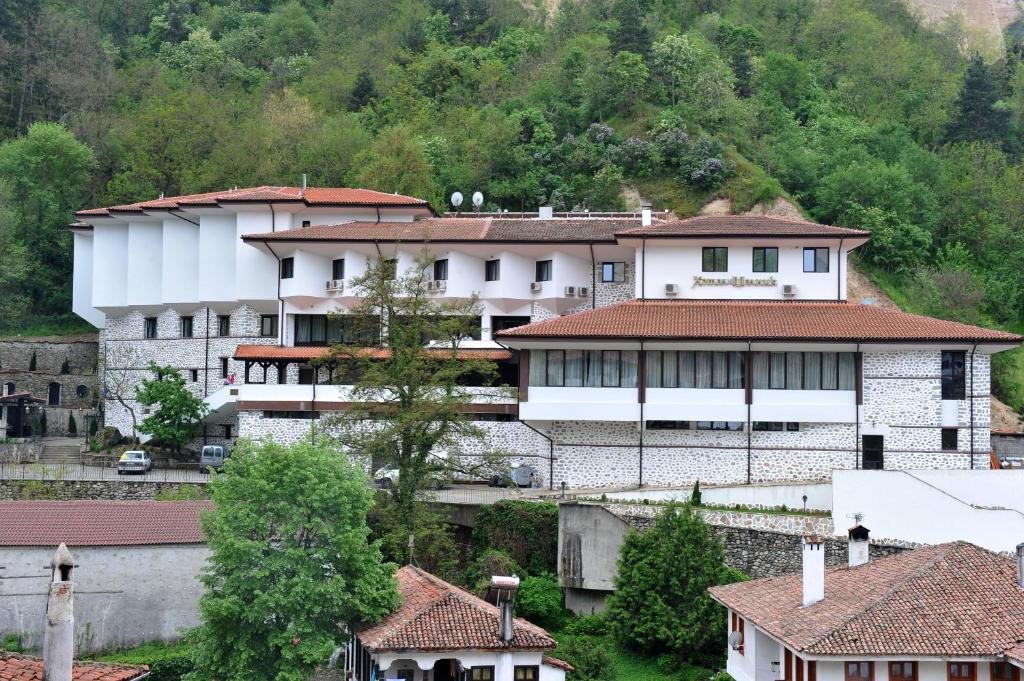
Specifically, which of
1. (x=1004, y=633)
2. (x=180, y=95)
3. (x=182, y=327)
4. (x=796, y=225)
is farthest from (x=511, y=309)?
(x=180, y=95)

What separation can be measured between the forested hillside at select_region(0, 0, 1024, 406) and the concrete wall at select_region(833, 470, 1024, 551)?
65.3 feet

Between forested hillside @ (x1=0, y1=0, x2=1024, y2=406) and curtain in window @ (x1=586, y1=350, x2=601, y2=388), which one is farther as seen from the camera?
forested hillside @ (x1=0, y1=0, x2=1024, y2=406)

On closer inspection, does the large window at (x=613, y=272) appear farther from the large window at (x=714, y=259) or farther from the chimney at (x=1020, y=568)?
the chimney at (x=1020, y=568)

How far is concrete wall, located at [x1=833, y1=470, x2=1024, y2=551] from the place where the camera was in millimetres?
35688

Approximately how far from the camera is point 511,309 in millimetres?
50688

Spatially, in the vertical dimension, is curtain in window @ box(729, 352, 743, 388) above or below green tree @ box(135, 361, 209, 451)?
above

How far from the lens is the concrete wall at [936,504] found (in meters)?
35.7

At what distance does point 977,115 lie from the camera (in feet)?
248

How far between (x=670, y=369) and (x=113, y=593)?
57.5 ft

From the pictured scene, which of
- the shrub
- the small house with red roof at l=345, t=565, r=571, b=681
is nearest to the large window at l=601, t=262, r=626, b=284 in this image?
the shrub

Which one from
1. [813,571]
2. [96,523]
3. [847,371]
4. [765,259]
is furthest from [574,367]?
[96,523]

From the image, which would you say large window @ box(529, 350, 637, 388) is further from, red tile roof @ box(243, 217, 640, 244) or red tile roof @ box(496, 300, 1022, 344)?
red tile roof @ box(243, 217, 640, 244)

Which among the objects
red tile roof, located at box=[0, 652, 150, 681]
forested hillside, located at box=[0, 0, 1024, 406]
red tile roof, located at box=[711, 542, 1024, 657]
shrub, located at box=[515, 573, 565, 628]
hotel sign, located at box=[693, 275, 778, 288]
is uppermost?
forested hillside, located at box=[0, 0, 1024, 406]

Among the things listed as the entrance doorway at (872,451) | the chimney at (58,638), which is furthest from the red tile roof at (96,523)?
the entrance doorway at (872,451)
